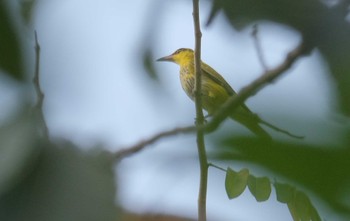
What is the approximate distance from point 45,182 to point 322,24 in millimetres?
208

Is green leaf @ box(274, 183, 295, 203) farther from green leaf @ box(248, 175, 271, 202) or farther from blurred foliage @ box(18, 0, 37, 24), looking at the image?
blurred foliage @ box(18, 0, 37, 24)

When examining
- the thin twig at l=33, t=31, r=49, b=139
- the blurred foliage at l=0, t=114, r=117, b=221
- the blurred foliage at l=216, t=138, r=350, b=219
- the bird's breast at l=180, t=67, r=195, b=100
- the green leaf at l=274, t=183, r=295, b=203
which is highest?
the bird's breast at l=180, t=67, r=195, b=100

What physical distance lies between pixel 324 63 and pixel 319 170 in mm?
84

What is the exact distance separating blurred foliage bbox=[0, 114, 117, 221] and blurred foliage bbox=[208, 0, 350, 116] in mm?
157

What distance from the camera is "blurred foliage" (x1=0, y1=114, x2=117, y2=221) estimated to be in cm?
38

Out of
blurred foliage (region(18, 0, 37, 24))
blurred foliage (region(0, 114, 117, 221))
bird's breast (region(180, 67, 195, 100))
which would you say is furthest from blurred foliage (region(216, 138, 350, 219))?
bird's breast (region(180, 67, 195, 100))

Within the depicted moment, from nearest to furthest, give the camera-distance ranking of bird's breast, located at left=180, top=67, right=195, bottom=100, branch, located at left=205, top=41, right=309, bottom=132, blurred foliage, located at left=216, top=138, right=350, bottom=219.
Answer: blurred foliage, located at left=216, top=138, right=350, bottom=219 < branch, located at left=205, top=41, right=309, bottom=132 < bird's breast, located at left=180, top=67, right=195, bottom=100

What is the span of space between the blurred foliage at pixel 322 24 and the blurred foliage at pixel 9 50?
16 centimetres

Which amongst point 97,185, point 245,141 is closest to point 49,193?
point 97,185

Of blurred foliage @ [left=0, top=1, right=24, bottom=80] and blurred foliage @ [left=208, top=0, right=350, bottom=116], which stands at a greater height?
blurred foliage @ [left=208, top=0, right=350, bottom=116]

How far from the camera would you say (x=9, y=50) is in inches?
16.6

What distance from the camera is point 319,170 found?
1.05 feet

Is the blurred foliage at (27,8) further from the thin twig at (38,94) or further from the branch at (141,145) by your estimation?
the branch at (141,145)

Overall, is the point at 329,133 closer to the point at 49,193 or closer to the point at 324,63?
the point at 324,63
